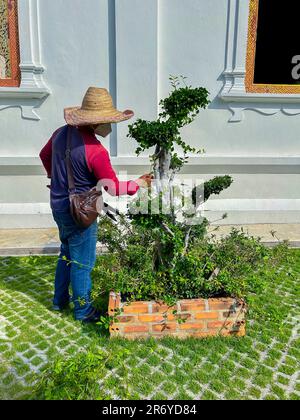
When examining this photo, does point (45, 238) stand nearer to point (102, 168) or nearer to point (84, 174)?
point (84, 174)

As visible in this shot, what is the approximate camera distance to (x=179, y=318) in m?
2.86

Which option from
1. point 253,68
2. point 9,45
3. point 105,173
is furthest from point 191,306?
point 9,45

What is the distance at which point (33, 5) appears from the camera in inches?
209

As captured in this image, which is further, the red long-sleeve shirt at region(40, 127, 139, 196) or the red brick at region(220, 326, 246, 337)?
the red brick at region(220, 326, 246, 337)

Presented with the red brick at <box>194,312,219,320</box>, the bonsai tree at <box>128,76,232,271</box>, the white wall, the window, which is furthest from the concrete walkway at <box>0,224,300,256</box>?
the window

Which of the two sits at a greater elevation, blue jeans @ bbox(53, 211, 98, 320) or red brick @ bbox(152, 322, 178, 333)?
blue jeans @ bbox(53, 211, 98, 320)

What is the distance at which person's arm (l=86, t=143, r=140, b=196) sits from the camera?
275 cm

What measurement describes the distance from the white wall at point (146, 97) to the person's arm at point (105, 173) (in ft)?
9.76

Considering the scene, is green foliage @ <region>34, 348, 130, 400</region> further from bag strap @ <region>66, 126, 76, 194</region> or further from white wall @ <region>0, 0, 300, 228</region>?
white wall @ <region>0, 0, 300, 228</region>

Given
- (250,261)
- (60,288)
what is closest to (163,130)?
(250,261)

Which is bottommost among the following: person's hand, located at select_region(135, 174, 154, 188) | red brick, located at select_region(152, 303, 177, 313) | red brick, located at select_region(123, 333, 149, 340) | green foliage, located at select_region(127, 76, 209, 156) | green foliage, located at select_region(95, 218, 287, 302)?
red brick, located at select_region(123, 333, 149, 340)

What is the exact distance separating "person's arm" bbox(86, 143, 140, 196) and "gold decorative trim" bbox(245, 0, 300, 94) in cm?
385

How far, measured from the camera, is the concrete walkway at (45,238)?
4887mm

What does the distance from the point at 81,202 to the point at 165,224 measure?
68cm
